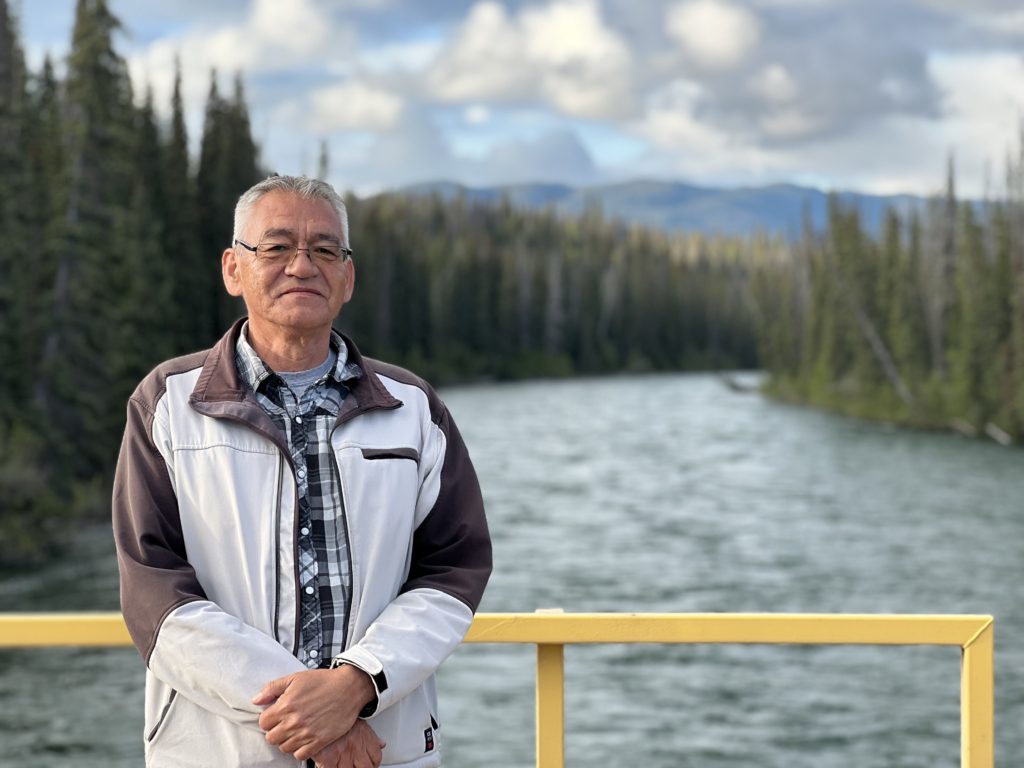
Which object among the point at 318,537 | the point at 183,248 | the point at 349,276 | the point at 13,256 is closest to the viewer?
the point at 318,537

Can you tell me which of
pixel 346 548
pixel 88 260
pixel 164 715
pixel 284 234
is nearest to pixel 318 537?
pixel 346 548

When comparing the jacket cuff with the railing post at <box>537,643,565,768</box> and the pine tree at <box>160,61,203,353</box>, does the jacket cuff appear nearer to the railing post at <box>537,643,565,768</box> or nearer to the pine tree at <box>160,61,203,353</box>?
the railing post at <box>537,643,565,768</box>

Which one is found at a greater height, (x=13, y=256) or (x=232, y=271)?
(x=232, y=271)

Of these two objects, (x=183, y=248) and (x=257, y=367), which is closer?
(x=257, y=367)

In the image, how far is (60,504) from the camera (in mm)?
25141

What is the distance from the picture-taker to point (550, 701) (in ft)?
8.52

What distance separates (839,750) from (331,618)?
15.4 meters

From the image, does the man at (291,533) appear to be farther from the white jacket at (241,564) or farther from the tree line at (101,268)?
the tree line at (101,268)

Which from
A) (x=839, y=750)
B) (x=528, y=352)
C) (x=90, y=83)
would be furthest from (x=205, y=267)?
(x=528, y=352)

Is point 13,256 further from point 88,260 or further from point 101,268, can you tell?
point 101,268

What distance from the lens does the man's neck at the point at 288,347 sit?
2320 mm

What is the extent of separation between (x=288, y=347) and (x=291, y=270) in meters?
0.13

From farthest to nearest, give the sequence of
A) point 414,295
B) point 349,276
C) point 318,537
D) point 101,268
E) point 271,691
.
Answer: point 414,295
point 101,268
point 349,276
point 318,537
point 271,691

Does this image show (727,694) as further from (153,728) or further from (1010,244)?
(1010,244)
